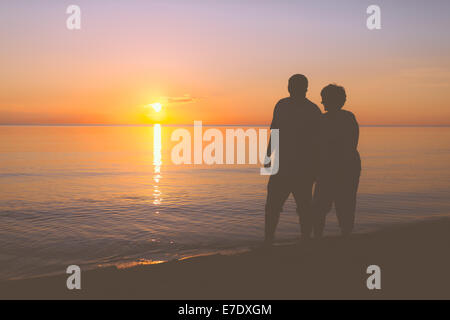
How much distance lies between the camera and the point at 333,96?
568cm

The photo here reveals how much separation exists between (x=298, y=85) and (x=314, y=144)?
1001mm

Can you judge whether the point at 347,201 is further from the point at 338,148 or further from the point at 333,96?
the point at 333,96

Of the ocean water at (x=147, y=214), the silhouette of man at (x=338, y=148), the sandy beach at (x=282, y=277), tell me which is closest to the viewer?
the sandy beach at (x=282, y=277)

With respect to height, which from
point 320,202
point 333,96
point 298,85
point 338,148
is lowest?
point 320,202

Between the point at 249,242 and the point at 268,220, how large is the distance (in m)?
3.15

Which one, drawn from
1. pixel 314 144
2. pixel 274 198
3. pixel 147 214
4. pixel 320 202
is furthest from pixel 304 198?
pixel 147 214

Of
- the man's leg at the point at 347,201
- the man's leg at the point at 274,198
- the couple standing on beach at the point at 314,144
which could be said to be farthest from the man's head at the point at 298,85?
the man's leg at the point at 347,201

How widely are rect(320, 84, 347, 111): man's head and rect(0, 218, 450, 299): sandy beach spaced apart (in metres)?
2.40

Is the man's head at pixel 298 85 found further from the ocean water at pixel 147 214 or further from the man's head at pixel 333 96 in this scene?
the ocean water at pixel 147 214

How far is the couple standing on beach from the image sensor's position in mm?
5684

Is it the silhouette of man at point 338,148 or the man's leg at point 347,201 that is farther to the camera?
the man's leg at point 347,201

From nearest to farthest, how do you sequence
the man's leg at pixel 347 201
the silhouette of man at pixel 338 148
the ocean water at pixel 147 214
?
the silhouette of man at pixel 338 148
the man's leg at pixel 347 201
the ocean water at pixel 147 214

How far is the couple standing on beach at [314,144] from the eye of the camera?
5.68 metres

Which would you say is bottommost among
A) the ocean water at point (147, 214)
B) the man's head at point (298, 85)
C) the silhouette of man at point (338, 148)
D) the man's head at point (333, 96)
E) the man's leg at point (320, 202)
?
the ocean water at point (147, 214)
